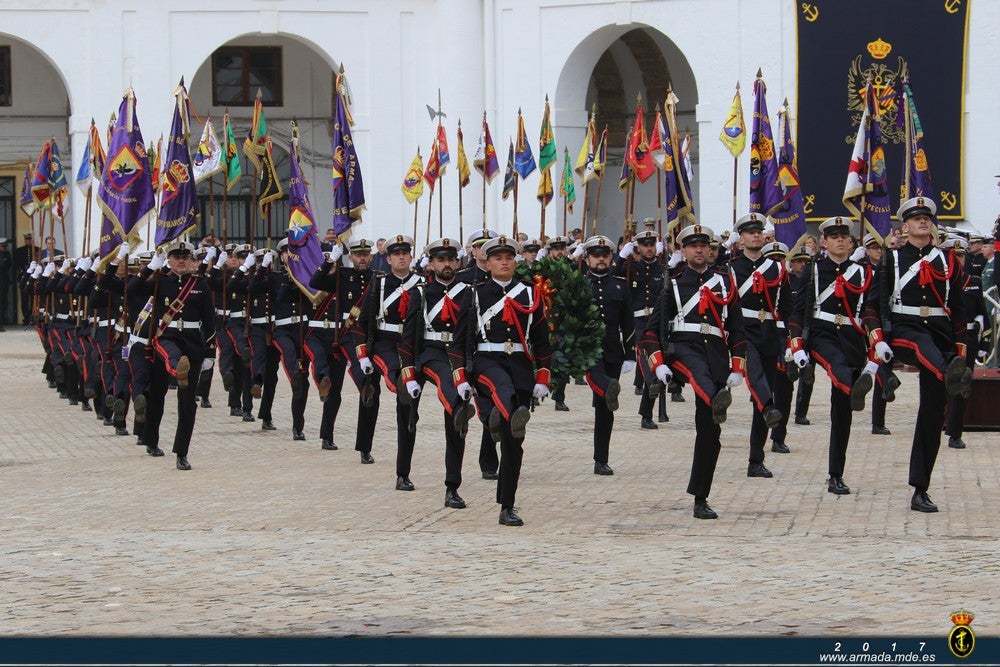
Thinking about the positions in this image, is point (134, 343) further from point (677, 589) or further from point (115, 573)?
point (677, 589)

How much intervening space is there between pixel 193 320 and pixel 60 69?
19.3 m

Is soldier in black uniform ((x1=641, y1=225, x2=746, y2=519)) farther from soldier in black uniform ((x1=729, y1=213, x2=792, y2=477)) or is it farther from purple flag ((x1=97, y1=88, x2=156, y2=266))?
purple flag ((x1=97, y1=88, x2=156, y2=266))

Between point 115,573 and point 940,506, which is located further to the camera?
point 940,506

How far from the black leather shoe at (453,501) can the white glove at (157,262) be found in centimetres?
434

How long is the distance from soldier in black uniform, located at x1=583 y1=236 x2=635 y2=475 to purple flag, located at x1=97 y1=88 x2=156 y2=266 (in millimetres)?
4680

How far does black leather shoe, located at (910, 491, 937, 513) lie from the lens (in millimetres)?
10609

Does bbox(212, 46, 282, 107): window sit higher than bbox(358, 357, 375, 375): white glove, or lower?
higher

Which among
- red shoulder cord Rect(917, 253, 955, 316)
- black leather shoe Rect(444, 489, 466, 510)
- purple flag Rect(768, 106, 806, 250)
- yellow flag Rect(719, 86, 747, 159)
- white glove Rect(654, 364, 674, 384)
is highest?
yellow flag Rect(719, 86, 747, 159)

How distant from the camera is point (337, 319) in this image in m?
14.9

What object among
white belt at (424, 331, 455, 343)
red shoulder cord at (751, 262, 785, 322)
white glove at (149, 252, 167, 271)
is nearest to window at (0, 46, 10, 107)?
white glove at (149, 252, 167, 271)

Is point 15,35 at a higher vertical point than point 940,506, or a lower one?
higher

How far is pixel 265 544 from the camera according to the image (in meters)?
9.79

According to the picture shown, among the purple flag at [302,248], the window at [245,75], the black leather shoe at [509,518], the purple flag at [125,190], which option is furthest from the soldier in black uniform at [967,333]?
the window at [245,75]
